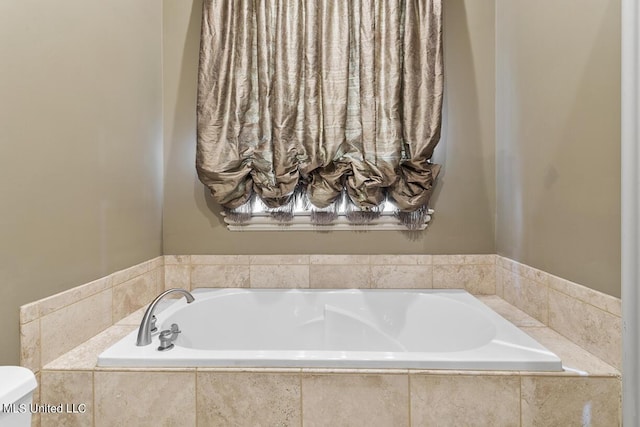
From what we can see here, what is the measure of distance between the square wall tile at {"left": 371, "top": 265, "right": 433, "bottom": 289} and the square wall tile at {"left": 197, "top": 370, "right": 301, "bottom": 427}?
1.03 m

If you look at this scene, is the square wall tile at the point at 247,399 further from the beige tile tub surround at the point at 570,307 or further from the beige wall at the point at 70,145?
the beige tile tub surround at the point at 570,307

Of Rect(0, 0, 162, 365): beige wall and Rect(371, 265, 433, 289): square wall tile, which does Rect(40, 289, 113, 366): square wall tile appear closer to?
Rect(0, 0, 162, 365): beige wall

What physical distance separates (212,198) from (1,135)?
111 centimetres

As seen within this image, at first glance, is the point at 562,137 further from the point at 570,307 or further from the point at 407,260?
the point at 407,260

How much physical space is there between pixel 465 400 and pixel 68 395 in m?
1.30

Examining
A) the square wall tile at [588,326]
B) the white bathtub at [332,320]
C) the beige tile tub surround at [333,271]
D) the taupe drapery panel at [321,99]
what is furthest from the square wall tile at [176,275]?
the square wall tile at [588,326]

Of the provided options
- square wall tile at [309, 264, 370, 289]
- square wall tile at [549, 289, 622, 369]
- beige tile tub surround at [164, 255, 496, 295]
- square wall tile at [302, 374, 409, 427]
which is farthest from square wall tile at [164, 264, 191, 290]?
square wall tile at [549, 289, 622, 369]

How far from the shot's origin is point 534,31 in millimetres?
1595

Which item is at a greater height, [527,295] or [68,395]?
[527,295]

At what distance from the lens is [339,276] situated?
2045 millimetres

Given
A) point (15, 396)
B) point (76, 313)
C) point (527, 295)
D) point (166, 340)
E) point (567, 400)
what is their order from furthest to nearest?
point (527, 295), point (76, 313), point (166, 340), point (567, 400), point (15, 396)

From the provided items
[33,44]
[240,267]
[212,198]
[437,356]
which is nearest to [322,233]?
[240,267]

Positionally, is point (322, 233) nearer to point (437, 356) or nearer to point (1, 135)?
point (437, 356)

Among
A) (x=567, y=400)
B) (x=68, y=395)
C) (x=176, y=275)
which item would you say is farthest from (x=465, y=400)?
(x=176, y=275)
